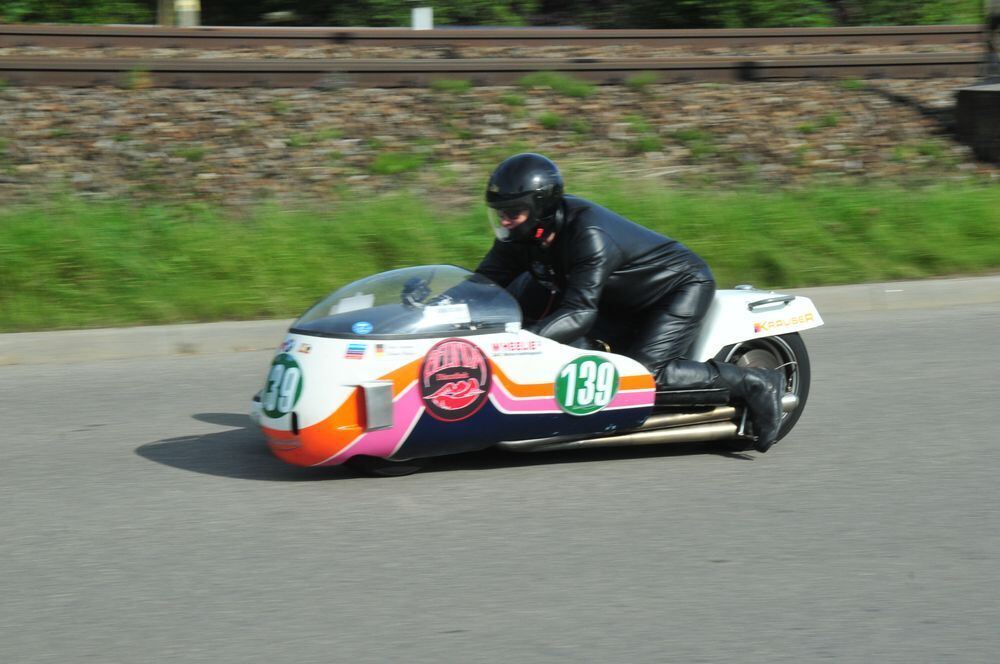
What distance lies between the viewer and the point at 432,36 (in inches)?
525

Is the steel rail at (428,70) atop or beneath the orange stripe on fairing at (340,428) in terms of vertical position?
atop

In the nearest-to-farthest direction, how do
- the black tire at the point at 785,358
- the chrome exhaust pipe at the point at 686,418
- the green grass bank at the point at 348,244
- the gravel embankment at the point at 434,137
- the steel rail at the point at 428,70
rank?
the chrome exhaust pipe at the point at 686,418, the black tire at the point at 785,358, the green grass bank at the point at 348,244, the gravel embankment at the point at 434,137, the steel rail at the point at 428,70

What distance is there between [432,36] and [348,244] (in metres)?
5.20

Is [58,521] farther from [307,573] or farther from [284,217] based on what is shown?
[284,217]

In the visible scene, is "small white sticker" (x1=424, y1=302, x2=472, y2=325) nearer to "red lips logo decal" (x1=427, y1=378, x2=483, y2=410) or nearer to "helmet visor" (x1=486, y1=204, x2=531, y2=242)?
"red lips logo decal" (x1=427, y1=378, x2=483, y2=410)

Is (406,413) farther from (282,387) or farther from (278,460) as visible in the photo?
(278,460)

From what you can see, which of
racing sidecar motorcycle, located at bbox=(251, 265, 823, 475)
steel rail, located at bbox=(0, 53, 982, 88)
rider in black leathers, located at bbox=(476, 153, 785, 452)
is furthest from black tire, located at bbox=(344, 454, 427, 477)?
steel rail, located at bbox=(0, 53, 982, 88)

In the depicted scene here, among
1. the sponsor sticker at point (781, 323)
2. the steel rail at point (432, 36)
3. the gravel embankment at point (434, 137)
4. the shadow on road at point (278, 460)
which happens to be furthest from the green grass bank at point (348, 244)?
the steel rail at point (432, 36)

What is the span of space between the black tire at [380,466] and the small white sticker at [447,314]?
611 mm

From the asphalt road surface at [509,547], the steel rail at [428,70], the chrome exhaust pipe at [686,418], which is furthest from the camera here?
the steel rail at [428,70]

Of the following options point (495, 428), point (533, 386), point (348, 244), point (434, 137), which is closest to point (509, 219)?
point (533, 386)

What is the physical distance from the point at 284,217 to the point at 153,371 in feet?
7.47

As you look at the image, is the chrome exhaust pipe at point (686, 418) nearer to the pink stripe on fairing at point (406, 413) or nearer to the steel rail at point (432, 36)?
the pink stripe on fairing at point (406, 413)

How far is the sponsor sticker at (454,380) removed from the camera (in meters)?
4.80
